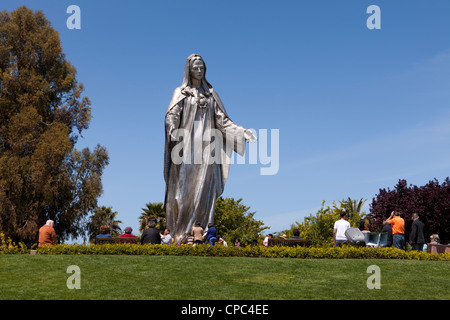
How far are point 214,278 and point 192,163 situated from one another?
6.35 m

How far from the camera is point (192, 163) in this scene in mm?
15500

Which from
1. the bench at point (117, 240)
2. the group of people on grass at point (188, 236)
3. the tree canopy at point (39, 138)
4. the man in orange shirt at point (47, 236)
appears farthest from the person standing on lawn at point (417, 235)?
the tree canopy at point (39, 138)

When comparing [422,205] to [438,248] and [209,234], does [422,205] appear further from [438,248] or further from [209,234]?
[209,234]

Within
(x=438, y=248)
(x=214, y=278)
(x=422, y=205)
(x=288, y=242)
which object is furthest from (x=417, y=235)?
(x=422, y=205)

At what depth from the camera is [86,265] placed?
1070cm

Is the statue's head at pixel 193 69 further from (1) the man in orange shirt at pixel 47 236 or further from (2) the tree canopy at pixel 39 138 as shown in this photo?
(2) the tree canopy at pixel 39 138

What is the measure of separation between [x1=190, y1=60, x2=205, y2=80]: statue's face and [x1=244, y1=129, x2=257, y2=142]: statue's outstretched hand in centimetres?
212

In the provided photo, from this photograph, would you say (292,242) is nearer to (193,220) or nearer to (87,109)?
(193,220)

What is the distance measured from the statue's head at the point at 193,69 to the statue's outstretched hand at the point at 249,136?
207 cm

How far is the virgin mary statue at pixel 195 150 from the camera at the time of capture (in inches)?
605

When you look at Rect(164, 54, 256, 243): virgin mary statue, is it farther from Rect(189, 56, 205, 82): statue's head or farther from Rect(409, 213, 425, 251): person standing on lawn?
Rect(409, 213, 425, 251): person standing on lawn

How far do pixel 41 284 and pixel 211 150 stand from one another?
7544 mm

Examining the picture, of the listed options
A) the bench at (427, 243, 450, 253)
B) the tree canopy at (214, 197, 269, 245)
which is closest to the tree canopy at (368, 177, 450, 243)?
the tree canopy at (214, 197, 269, 245)
